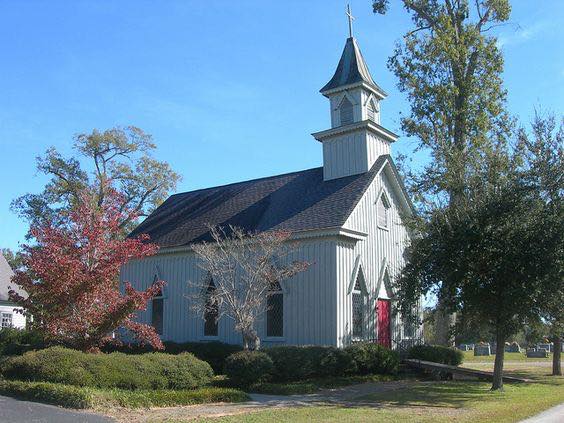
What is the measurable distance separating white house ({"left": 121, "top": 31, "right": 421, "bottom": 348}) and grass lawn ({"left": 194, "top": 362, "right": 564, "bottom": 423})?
4.83m

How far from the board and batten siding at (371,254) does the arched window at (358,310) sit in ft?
0.95

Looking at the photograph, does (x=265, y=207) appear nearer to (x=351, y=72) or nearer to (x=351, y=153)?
(x=351, y=153)

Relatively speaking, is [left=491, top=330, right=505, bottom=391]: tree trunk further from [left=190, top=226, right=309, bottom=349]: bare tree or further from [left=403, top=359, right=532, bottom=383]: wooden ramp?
[left=190, top=226, right=309, bottom=349]: bare tree

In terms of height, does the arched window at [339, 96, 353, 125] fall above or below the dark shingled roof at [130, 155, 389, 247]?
above

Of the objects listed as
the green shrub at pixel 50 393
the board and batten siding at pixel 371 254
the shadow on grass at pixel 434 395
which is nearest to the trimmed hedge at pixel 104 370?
the green shrub at pixel 50 393

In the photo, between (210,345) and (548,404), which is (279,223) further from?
(548,404)

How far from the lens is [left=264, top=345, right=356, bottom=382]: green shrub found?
60.2ft

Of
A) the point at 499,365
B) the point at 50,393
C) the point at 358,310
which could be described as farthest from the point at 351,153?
the point at 50,393

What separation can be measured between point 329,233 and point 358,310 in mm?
3581

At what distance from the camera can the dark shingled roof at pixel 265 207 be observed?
75.3 ft

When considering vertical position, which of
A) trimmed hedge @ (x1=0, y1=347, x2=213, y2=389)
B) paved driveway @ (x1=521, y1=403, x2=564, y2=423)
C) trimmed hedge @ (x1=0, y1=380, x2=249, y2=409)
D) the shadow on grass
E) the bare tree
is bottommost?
the shadow on grass

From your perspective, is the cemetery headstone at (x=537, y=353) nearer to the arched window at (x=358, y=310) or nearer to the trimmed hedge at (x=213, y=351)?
the arched window at (x=358, y=310)

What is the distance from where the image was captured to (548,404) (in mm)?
14797

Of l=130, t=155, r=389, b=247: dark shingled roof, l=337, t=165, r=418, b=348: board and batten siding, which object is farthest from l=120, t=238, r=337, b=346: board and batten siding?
l=130, t=155, r=389, b=247: dark shingled roof
